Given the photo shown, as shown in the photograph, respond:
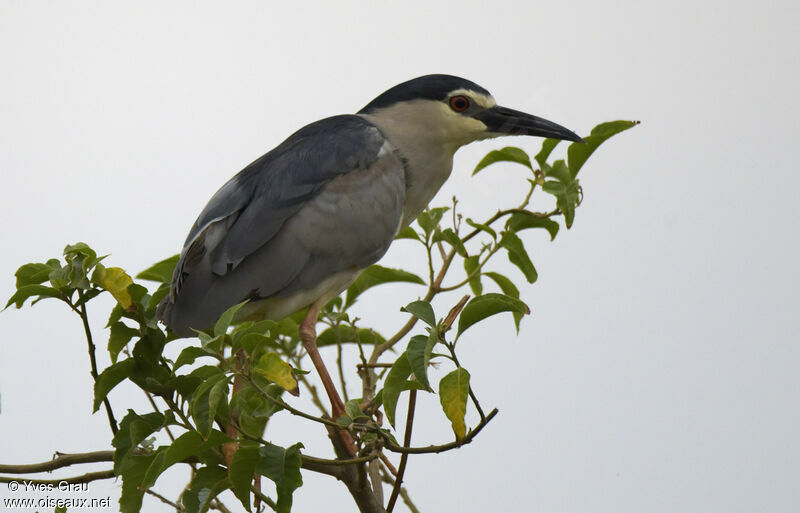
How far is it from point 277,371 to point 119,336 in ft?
1.71

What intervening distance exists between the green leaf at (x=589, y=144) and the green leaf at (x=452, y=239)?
1.10 feet

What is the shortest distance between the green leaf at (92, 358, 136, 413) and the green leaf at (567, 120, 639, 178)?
1.16 m

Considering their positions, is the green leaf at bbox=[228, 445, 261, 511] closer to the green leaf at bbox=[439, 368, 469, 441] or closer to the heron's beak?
the green leaf at bbox=[439, 368, 469, 441]

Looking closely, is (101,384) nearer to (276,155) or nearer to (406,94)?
(276,155)

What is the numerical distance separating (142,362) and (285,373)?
491 millimetres

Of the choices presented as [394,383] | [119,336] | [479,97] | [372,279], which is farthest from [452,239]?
[479,97]

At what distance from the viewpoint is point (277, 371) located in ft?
4.91

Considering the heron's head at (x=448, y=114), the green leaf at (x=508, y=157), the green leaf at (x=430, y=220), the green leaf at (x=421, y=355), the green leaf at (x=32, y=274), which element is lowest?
the green leaf at (x=421, y=355)

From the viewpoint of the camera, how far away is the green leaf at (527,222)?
226 cm

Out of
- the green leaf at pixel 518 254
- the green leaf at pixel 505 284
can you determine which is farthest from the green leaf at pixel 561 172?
the green leaf at pixel 505 284

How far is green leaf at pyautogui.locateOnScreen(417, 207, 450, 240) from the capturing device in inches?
89.8

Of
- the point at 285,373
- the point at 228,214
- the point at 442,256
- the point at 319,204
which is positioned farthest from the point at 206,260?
the point at 285,373

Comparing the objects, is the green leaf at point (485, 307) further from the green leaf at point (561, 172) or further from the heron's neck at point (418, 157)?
the heron's neck at point (418, 157)

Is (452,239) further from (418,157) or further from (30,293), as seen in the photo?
(30,293)
